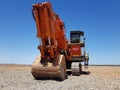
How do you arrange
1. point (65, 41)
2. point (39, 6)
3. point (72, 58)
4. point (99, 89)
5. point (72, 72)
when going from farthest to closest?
1. point (72, 58)
2. point (72, 72)
3. point (65, 41)
4. point (39, 6)
5. point (99, 89)

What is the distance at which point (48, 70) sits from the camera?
1812 cm

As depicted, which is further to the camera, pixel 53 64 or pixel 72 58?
pixel 72 58

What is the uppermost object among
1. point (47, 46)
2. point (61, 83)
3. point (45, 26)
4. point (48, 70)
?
point (45, 26)

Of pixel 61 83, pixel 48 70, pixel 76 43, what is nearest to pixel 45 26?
pixel 48 70

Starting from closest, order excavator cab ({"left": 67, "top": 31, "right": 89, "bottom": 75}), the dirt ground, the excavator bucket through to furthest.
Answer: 1. the dirt ground
2. the excavator bucket
3. excavator cab ({"left": 67, "top": 31, "right": 89, "bottom": 75})

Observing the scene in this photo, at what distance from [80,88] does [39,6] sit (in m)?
6.67

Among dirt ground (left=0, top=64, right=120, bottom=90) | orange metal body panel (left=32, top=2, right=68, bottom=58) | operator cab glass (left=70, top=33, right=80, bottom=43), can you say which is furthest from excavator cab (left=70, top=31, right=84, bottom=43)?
orange metal body panel (left=32, top=2, right=68, bottom=58)

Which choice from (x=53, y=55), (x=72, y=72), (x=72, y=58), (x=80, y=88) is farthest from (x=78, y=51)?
(x=80, y=88)

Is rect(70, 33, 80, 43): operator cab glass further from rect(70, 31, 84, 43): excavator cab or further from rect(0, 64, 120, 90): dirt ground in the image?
rect(0, 64, 120, 90): dirt ground

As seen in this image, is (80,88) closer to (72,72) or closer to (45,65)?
(45,65)

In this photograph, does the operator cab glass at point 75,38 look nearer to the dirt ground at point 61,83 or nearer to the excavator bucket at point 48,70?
the dirt ground at point 61,83

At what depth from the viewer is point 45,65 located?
18359 millimetres

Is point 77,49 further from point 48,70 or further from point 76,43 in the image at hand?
point 48,70

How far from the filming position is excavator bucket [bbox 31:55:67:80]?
18016mm
